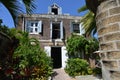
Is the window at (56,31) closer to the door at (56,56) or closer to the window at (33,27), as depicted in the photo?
the door at (56,56)

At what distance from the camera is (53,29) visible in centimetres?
2281

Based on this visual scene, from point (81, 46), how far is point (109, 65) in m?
18.9

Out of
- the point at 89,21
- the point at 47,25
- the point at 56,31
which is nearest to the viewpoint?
the point at 89,21

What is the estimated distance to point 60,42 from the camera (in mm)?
21922

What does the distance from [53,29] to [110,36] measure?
69.3 ft

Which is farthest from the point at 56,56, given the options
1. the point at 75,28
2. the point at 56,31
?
the point at 75,28

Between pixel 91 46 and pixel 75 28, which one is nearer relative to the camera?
pixel 91 46

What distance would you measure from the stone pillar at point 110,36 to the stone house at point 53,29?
63.4ft

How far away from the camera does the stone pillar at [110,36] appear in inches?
66.3

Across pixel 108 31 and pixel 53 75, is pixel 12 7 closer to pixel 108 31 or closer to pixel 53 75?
pixel 108 31

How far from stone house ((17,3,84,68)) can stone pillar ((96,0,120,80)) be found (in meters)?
19.3

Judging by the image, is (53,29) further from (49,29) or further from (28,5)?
(28,5)

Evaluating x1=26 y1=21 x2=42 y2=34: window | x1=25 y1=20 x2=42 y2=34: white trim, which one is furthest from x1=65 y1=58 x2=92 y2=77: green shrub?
x1=26 y1=21 x2=42 y2=34: window

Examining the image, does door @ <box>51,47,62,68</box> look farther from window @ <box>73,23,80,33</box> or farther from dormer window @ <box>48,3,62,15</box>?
dormer window @ <box>48,3,62,15</box>
